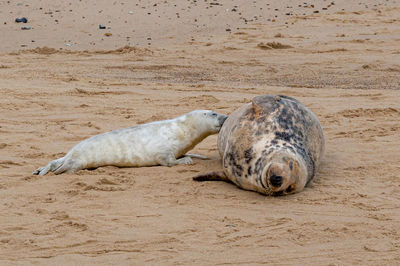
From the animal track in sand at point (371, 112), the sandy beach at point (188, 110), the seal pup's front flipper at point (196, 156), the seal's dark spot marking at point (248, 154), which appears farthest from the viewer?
the animal track in sand at point (371, 112)

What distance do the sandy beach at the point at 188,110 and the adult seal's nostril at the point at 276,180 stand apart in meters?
0.13

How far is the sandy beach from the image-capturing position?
3939mm

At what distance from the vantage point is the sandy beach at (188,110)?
3.94m

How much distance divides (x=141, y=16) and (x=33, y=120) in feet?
26.3

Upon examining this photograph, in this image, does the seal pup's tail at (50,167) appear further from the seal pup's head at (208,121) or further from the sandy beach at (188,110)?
the seal pup's head at (208,121)

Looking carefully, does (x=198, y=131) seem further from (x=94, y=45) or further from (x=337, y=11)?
(x=337, y=11)

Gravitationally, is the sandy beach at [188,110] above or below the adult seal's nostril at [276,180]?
below

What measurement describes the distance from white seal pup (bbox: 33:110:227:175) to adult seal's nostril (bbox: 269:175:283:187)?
4.61 ft

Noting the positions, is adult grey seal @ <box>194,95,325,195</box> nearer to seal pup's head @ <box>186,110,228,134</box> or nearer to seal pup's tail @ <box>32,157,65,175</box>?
seal pup's head @ <box>186,110,228,134</box>

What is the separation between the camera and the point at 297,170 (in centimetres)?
474

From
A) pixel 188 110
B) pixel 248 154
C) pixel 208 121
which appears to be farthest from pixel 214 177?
pixel 188 110

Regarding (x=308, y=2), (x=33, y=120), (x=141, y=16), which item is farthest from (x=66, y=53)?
(x=308, y=2)

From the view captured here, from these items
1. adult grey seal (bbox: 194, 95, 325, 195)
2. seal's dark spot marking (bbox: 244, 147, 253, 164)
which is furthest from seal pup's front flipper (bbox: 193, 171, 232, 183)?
seal's dark spot marking (bbox: 244, 147, 253, 164)

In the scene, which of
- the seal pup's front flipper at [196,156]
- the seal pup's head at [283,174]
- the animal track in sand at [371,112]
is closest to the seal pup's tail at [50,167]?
the seal pup's front flipper at [196,156]
